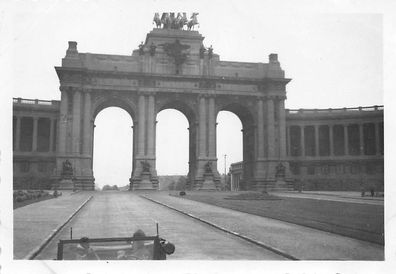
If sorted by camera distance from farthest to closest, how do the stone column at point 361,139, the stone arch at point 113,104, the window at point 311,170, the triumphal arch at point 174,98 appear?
the window at point 311,170 → the stone column at point 361,139 → the stone arch at point 113,104 → the triumphal arch at point 174,98

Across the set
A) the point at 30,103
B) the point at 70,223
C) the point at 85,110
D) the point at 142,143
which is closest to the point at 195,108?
the point at 142,143

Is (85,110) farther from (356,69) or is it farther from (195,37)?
(356,69)

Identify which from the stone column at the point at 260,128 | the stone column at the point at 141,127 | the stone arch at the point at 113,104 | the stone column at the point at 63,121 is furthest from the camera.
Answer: the stone column at the point at 260,128

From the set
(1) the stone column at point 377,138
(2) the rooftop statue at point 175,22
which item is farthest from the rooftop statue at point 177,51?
(1) the stone column at point 377,138

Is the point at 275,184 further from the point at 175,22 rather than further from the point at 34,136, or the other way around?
the point at 34,136

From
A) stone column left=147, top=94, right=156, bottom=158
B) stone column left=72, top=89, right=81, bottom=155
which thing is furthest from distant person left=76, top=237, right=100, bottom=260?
stone column left=72, top=89, right=81, bottom=155

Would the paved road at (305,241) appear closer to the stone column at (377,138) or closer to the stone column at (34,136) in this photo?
the stone column at (377,138)
